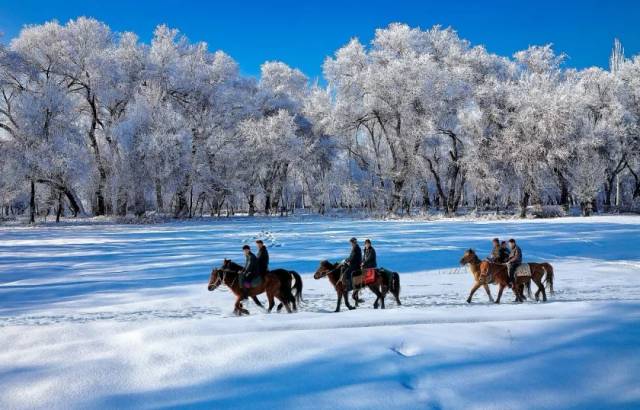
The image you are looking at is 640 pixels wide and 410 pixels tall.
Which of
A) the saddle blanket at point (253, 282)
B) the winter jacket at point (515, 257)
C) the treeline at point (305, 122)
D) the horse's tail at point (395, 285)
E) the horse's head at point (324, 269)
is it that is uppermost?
the treeline at point (305, 122)

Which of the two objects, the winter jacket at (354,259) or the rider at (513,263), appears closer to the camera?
the winter jacket at (354,259)

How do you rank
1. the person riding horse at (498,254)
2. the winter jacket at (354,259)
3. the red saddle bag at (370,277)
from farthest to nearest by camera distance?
1. the person riding horse at (498,254)
2. the winter jacket at (354,259)
3. the red saddle bag at (370,277)

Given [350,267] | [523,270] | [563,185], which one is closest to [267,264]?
[350,267]

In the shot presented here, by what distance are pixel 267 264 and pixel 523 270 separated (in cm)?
595

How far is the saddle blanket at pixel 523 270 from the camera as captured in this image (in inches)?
401

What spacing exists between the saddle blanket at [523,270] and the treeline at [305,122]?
99.4 feet

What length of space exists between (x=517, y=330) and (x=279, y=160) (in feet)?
146

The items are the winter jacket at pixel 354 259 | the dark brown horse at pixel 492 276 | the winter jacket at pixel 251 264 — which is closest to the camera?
the winter jacket at pixel 251 264

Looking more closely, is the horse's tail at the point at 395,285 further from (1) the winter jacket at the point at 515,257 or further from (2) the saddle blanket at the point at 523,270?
(2) the saddle blanket at the point at 523,270

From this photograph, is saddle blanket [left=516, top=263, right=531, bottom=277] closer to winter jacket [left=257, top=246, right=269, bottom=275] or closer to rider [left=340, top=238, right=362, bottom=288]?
rider [left=340, top=238, right=362, bottom=288]

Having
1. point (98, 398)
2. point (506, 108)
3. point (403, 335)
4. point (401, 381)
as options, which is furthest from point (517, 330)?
point (506, 108)

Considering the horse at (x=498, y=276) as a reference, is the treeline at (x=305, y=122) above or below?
above

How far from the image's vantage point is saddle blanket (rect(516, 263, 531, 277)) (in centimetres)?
1020

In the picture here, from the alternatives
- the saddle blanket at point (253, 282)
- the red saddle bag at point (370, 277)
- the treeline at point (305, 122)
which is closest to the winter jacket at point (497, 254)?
the red saddle bag at point (370, 277)
